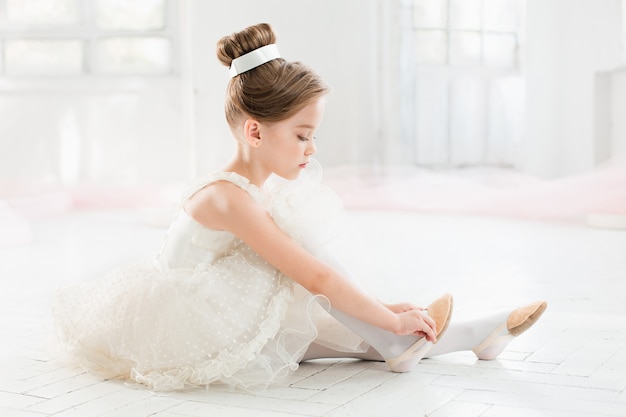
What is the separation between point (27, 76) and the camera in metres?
5.89

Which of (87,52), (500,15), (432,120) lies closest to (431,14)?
(500,15)

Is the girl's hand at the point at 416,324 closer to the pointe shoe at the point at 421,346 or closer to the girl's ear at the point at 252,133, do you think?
the pointe shoe at the point at 421,346

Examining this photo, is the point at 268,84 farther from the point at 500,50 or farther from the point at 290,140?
the point at 500,50

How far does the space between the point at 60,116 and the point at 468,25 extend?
2.69 meters

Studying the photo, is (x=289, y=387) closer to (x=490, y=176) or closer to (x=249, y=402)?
(x=249, y=402)

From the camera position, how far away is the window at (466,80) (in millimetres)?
5699

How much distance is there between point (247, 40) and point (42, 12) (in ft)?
15.3

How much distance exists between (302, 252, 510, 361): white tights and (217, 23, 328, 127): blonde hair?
0.96 feet

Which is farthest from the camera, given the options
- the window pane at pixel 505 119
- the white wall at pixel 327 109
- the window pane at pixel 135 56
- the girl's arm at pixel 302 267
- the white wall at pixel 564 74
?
the window pane at pixel 135 56

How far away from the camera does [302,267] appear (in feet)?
5.41

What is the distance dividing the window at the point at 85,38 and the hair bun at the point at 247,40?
4.32m

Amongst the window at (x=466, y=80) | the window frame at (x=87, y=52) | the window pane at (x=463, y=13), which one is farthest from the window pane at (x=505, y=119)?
the window frame at (x=87, y=52)

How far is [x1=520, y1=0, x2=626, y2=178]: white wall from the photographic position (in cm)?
512

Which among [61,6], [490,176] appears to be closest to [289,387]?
[490,176]
